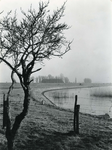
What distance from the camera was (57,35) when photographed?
7.82 metres

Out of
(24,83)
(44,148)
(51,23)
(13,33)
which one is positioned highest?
(51,23)

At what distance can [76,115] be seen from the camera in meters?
9.69

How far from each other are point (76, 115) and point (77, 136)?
108 cm

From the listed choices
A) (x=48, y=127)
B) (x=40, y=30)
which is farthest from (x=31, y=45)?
(x=48, y=127)

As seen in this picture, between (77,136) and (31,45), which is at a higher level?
(31,45)

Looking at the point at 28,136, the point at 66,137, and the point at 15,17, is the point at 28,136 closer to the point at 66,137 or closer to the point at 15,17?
the point at 66,137

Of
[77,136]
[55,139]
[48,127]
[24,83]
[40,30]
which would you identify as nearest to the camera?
[24,83]

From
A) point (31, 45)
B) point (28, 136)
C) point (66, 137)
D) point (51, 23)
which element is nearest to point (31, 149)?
point (28, 136)

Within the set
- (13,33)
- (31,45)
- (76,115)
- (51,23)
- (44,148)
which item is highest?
(51,23)

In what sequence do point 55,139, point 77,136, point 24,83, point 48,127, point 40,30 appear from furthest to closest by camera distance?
point 48,127
point 77,136
point 55,139
point 40,30
point 24,83

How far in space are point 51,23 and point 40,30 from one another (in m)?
0.56

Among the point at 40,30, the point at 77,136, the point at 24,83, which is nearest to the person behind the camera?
the point at 24,83

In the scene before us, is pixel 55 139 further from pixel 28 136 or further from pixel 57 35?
pixel 57 35

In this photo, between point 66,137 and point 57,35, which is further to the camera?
point 66,137
